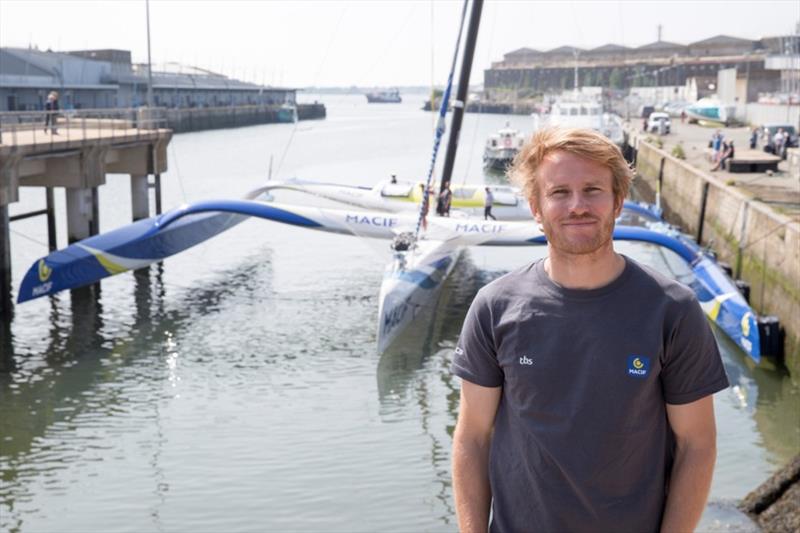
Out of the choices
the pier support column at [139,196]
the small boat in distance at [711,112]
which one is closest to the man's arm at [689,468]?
the pier support column at [139,196]

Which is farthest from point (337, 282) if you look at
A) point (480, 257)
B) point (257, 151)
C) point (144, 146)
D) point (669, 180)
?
point (257, 151)

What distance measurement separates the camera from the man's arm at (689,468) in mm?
2143

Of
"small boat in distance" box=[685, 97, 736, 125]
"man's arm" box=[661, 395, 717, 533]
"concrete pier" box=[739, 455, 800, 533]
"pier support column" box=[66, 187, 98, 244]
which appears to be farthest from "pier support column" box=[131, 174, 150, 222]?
"small boat in distance" box=[685, 97, 736, 125]

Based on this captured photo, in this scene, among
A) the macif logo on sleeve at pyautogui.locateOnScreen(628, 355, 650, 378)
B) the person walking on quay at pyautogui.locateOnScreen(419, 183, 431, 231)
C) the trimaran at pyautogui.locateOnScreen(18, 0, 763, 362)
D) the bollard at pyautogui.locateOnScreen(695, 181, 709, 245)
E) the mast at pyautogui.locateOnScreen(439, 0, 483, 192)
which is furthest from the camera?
the bollard at pyautogui.locateOnScreen(695, 181, 709, 245)

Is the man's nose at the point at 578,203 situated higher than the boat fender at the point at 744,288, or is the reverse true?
the man's nose at the point at 578,203

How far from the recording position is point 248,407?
11344 millimetres

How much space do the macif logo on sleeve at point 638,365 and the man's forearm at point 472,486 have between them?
414 millimetres

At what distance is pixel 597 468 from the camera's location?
2129 millimetres

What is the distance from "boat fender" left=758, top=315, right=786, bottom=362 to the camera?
42.6 ft

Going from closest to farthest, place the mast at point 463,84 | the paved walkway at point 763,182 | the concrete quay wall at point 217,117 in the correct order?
the paved walkway at point 763,182 < the mast at point 463,84 < the concrete quay wall at point 217,117

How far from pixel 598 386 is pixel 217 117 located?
272ft

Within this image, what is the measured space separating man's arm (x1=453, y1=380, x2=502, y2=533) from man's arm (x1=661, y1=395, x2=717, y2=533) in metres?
0.40

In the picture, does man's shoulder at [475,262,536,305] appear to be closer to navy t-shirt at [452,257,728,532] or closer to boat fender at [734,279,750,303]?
navy t-shirt at [452,257,728,532]

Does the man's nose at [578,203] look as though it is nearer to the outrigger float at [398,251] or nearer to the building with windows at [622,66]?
the outrigger float at [398,251]
